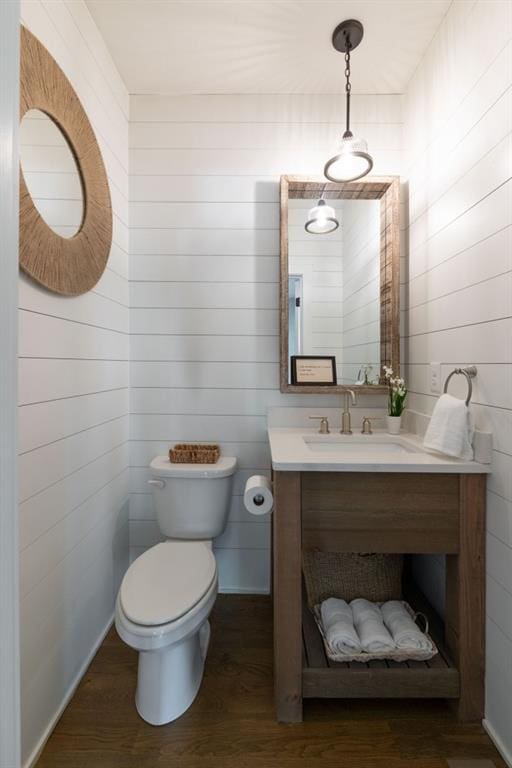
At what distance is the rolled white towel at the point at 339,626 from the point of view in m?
1.31

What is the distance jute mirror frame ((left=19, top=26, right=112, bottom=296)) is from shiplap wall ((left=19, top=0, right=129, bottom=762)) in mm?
Answer: 68

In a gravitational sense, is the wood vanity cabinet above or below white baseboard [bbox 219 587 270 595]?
above

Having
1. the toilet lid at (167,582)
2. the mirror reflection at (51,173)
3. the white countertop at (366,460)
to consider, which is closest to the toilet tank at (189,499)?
the toilet lid at (167,582)

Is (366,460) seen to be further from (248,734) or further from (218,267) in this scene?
(218,267)

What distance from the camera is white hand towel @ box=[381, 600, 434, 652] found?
51.1 inches

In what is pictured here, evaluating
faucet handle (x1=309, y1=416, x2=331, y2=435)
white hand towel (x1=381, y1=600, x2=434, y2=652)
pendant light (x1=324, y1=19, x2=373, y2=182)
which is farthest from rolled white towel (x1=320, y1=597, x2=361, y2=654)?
pendant light (x1=324, y1=19, x2=373, y2=182)

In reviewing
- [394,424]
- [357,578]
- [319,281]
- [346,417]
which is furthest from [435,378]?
[357,578]

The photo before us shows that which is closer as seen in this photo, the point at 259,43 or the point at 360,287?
the point at 259,43

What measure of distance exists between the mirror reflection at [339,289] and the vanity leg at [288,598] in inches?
31.2

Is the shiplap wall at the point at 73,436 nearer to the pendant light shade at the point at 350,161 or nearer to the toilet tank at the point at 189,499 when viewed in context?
the toilet tank at the point at 189,499

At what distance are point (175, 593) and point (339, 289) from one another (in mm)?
1429

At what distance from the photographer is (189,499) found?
172cm

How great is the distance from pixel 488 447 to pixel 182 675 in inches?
49.6

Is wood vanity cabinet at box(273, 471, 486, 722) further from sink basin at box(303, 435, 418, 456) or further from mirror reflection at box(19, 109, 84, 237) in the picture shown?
mirror reflection at box(19, 109, 84, 237)
